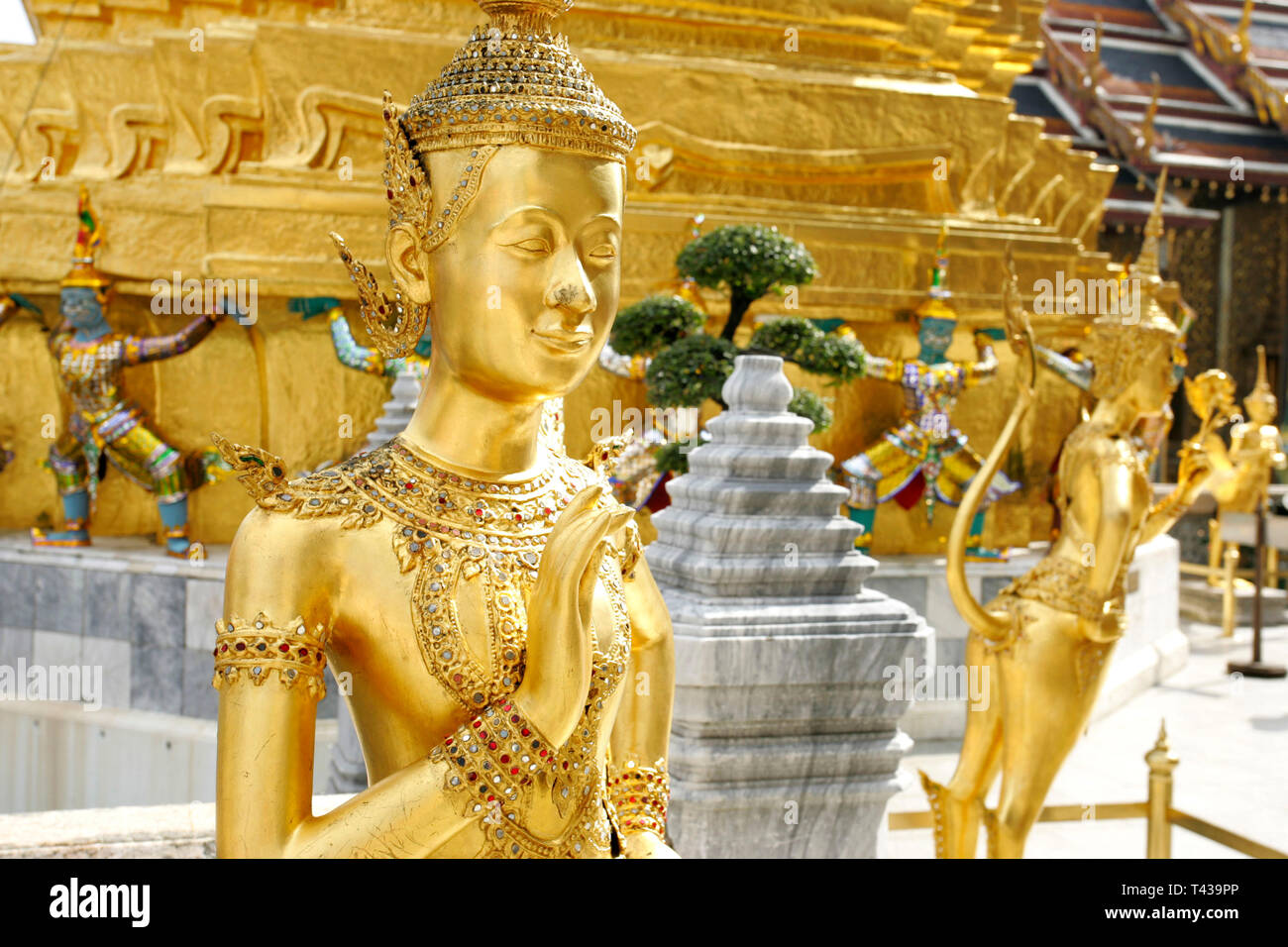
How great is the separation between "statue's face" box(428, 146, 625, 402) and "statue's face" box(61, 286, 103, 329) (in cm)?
576

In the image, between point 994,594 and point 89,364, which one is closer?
point 89,364

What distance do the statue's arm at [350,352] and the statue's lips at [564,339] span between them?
564 centimetres

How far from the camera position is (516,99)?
1.83 meters

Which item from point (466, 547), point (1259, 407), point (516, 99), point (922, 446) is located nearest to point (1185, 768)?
point (922, 446)

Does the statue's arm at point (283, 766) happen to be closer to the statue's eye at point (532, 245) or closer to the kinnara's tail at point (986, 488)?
the statue's eye at point (532, 245)

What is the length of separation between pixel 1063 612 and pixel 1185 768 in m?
3.06

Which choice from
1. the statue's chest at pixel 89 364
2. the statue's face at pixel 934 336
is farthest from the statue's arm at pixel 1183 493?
the statue's chest at pixel 89 364

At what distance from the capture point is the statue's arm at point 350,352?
741 centimetres

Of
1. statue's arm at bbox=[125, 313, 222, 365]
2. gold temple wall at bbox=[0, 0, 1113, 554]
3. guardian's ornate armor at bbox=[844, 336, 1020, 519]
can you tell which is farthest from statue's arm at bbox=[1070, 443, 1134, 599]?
statue's arm at bbox=[125, 313, 222, 365]

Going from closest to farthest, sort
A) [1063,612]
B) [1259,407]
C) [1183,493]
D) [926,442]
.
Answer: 1. [1063,612]
2. [1183,493]
3. [926,442]
4. [1259,407]

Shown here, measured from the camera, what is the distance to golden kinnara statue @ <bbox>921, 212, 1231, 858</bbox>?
4098 millimetres

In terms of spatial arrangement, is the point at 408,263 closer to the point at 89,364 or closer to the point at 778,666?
the point at 778,666

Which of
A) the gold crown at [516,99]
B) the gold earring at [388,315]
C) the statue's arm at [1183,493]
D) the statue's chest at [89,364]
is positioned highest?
the gold crown at [516,99]

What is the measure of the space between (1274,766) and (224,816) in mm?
6226
